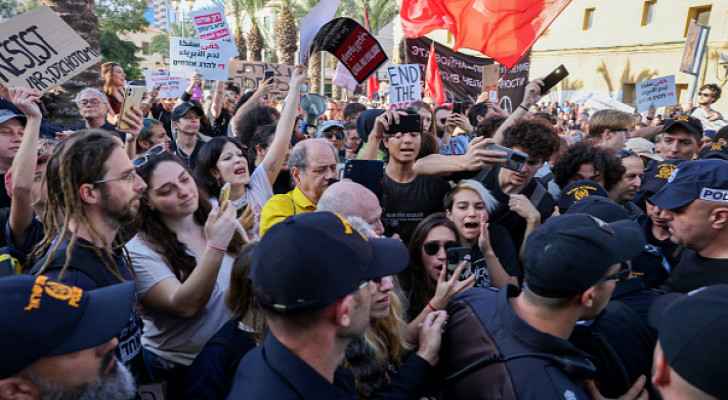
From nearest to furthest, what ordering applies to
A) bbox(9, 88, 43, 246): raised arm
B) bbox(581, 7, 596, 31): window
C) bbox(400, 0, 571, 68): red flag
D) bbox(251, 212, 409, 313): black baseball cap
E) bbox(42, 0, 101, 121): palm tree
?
bbox(251, 212, 409, 313): black baseball cap < bbox(9, 88, 43, 246): raised arm < bbox(400, 0, 571, 68): red flag < bbox(42, 0, 101, 121): palm tree < bbox(581, 7, 596, 31): window

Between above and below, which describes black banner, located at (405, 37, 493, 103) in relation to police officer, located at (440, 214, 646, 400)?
above

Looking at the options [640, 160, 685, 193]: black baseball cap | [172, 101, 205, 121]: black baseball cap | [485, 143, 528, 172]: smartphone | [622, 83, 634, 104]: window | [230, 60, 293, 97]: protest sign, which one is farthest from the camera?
[622, 83, 634, 104]: window

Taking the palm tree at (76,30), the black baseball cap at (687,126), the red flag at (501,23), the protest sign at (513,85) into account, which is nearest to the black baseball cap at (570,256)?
the black baseball cap at (687,126)

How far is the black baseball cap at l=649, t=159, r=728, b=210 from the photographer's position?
2.47 metres

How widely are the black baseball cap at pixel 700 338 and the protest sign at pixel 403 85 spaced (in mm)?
4649

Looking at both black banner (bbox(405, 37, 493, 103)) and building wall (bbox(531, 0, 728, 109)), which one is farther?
building wall (bbox(531, 0, 728, 109))

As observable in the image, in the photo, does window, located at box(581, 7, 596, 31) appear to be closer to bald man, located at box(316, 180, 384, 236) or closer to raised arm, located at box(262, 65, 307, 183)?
raised arm, located at box(262, 65, 307, 183)

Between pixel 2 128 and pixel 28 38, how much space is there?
139 centimetres

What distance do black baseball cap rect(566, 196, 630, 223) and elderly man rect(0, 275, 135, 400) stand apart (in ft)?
7.39

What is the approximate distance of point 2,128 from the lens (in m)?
3.17

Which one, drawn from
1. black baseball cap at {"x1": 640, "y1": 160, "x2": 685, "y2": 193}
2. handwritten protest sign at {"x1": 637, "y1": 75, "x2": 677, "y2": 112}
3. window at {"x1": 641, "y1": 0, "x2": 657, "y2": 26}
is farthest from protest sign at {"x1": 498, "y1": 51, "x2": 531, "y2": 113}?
window at {"x1": 641, "y1": 0, "x2": 657, "y2": 26}

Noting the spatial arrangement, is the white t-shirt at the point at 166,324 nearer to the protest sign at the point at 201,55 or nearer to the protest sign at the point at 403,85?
the protest sign at the point at 403,85

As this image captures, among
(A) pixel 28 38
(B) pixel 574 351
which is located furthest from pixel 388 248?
(A) pixel 28 38

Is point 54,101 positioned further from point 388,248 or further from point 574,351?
point 574,351
